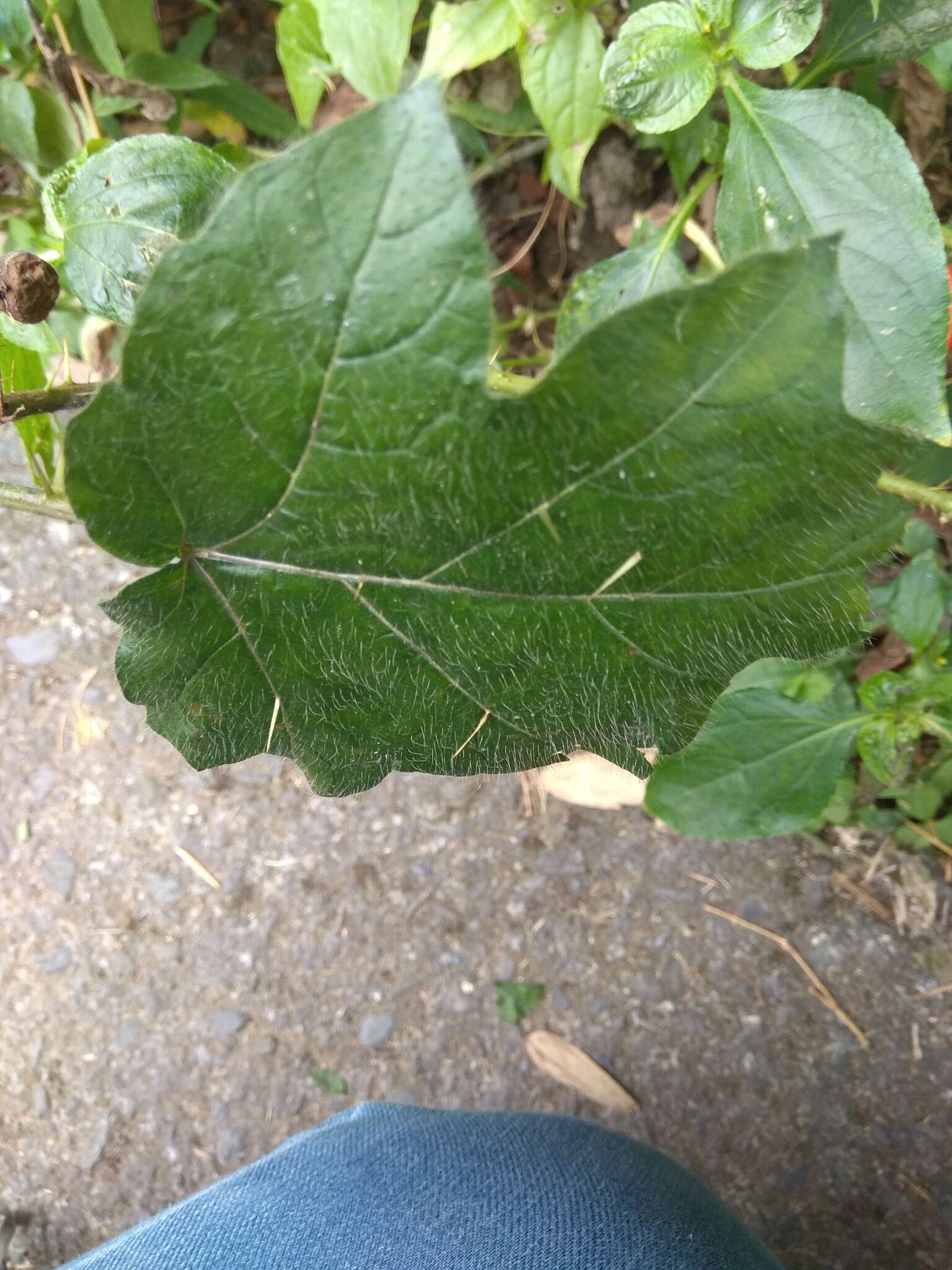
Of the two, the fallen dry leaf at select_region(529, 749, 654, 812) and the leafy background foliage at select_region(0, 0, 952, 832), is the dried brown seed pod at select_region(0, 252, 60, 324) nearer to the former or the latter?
the leafy background foliage at select_region(0, 0, 952, 832)

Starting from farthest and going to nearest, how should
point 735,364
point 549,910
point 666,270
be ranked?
point 549,910
point 666,270
point 735,364

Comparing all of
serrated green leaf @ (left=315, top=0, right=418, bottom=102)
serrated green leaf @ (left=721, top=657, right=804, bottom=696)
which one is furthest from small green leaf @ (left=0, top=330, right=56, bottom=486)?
serrated green leaf @ (left=721, top=657, right=804, bottom=696)

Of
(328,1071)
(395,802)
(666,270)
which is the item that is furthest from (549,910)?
(666,270)

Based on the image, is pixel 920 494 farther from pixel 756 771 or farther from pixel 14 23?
pixel 14 23

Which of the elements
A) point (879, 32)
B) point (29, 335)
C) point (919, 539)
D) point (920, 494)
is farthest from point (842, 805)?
point (29, 335)

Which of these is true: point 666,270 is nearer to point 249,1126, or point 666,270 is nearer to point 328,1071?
point 328,1071

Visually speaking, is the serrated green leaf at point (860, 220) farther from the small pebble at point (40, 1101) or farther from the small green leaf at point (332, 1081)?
the small pebble at point (40, 1101)

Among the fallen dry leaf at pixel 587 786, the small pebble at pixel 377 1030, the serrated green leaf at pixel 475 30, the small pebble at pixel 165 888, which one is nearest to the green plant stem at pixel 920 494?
the serrated green leaf at pixel 475 30
